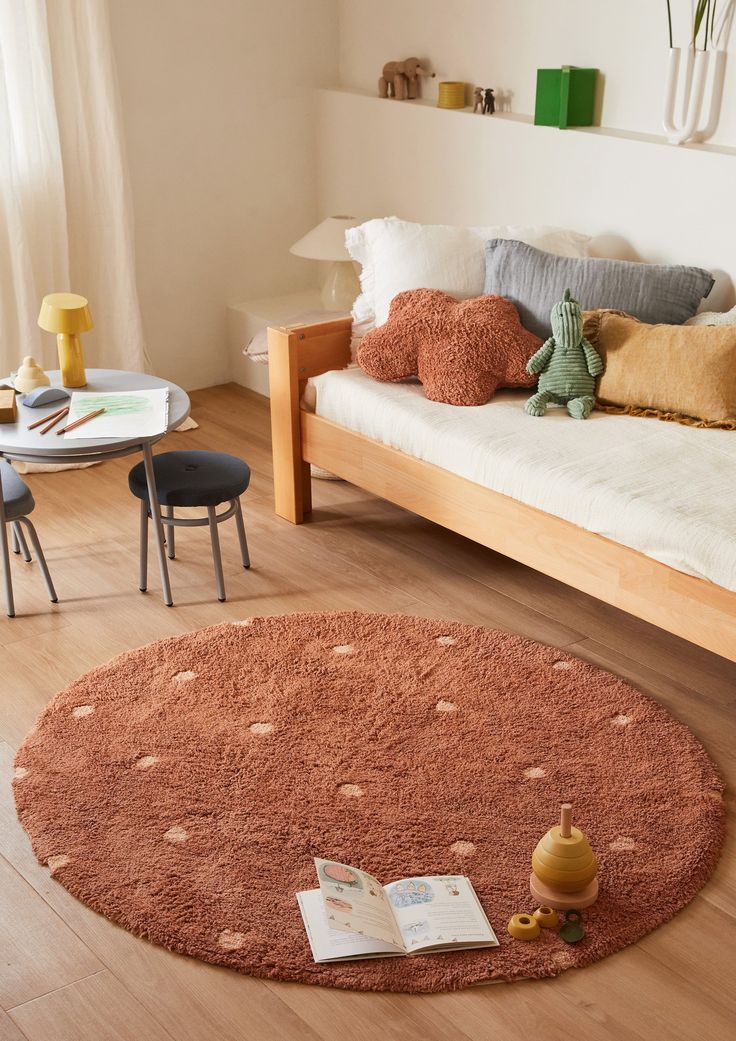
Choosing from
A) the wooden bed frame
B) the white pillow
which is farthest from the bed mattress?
the white pillow

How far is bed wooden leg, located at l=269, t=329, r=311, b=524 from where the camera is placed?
3.42 metres

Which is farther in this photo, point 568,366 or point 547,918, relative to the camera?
point 568,366

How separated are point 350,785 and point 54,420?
1.23m

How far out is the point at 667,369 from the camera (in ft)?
9.89

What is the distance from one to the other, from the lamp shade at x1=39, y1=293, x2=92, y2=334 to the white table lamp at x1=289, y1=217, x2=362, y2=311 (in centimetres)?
127

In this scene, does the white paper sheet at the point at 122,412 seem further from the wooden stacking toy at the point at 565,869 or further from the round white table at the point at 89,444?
the wooden stacking toy at the point at 565,869

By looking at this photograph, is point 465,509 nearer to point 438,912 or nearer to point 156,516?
point 156,516

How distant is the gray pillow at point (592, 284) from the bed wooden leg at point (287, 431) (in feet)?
2.04

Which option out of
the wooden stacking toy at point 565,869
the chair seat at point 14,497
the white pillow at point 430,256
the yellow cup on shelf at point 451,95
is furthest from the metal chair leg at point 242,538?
the yellow cup on shelf at point 451,95

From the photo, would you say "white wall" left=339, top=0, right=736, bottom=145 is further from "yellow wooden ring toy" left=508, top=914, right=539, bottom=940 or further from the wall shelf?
"yellow wooden ring toy" left=508, top=914, right=539, bottom=940

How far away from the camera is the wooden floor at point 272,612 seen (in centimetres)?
183

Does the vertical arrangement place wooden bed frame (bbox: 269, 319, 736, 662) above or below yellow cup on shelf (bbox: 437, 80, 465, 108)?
below


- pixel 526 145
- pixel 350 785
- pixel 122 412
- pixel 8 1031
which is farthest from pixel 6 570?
pixel 526 145

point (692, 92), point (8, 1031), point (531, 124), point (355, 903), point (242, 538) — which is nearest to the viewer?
point (8, 1031)
